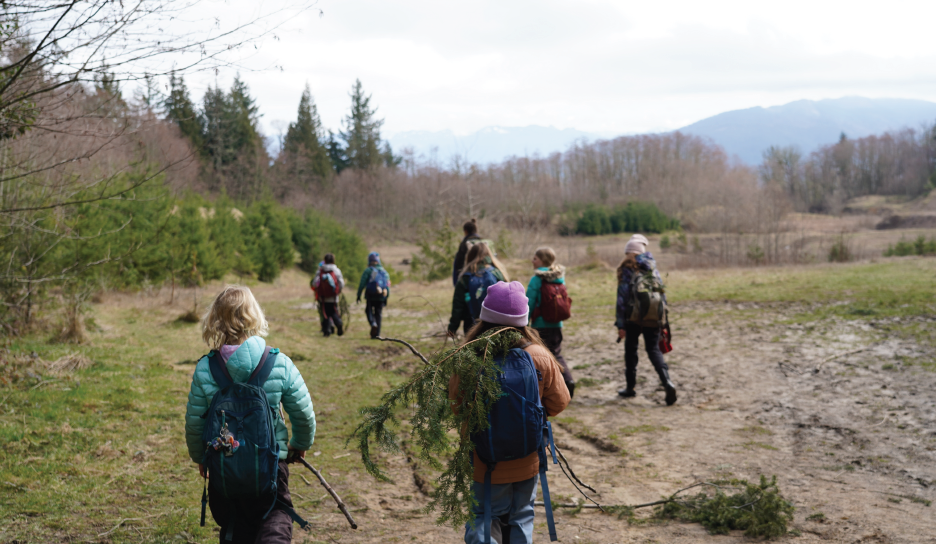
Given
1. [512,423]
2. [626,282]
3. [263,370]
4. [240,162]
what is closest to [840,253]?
[626,282]

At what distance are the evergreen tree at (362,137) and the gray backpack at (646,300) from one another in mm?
64025

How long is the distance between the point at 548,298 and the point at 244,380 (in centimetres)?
445

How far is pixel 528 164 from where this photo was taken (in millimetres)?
100375

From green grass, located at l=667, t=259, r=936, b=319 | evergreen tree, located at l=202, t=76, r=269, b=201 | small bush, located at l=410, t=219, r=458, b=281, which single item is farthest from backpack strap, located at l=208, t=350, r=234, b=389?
evergreen tree, located at l=202, t=76, r=269, b=201

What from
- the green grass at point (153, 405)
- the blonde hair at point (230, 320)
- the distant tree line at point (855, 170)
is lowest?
the green grass at point (153, 405)

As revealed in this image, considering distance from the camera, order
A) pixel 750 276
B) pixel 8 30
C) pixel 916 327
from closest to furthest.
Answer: pixel 8 30 < pixel 916 327 < pixel 750 276

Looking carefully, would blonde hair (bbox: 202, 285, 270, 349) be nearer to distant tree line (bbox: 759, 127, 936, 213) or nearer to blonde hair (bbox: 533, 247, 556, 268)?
blonde hair (bbox: 533, 247, 556, 268)

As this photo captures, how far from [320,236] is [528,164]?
67.9m

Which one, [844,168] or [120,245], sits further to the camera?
[844,168]

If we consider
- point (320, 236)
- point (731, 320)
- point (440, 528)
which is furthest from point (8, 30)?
point (320, 236)

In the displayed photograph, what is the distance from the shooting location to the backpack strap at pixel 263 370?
2869 mm

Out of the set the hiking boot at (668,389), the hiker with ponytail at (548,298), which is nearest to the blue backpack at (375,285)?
the hiker with ponytail at (548,298)

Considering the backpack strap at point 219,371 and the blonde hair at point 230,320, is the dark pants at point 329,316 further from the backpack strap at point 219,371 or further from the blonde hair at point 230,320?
the backpack strap at point 219,371

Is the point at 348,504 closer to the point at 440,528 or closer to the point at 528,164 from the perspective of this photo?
the point at 440,528
